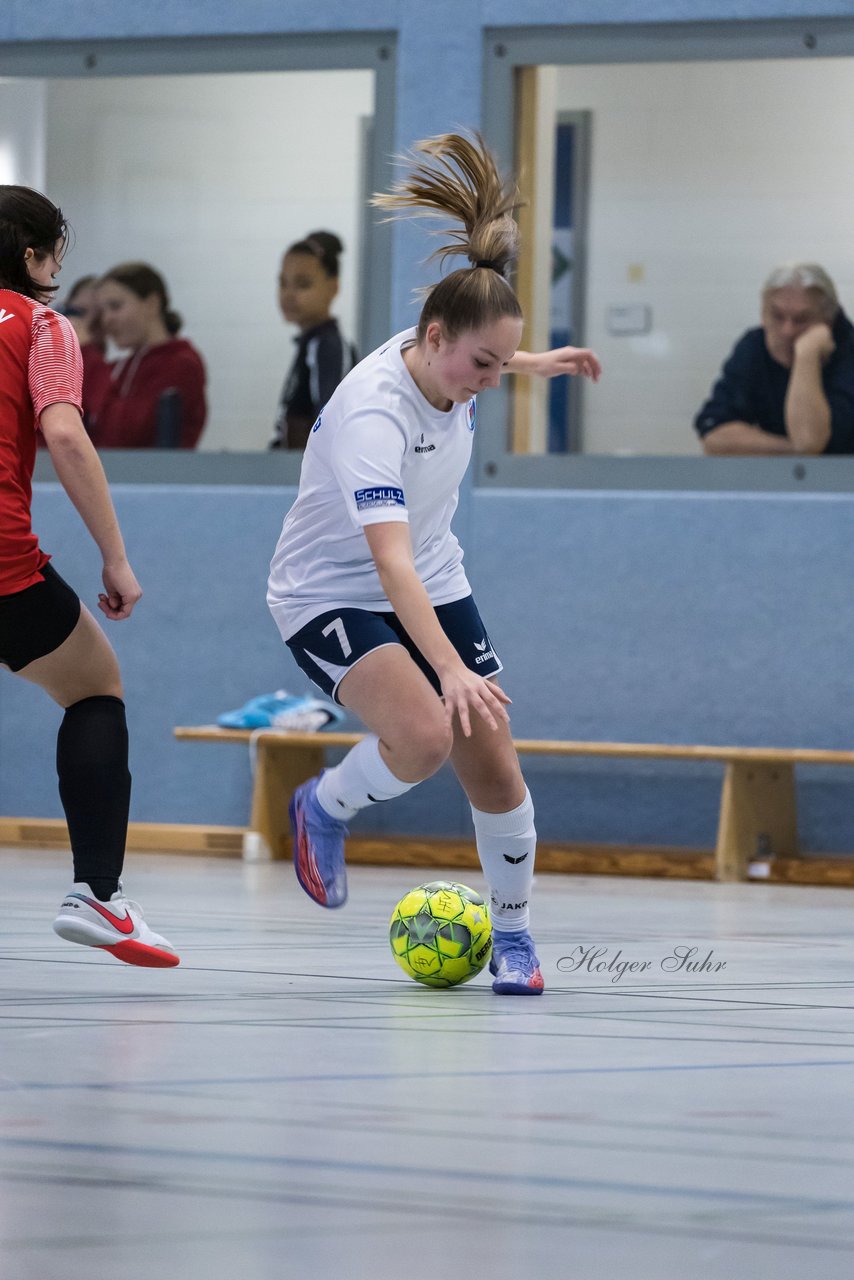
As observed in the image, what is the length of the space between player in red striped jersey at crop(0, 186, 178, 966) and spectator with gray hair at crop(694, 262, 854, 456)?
13.7ft

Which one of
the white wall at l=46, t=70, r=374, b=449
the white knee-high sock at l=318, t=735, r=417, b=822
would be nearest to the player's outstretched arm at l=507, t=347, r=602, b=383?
the white knee-high sock at l=318, t=735, r=417, b=822

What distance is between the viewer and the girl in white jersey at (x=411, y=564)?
11.9 feet

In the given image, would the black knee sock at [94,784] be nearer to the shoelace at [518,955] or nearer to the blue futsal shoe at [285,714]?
the shoelace at [518,955]

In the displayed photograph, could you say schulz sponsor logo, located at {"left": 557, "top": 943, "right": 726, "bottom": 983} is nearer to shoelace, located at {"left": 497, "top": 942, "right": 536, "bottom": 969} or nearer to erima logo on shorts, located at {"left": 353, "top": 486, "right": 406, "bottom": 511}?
shoelace, located at {"left": 497, "top": 942, "right": 536, "bottom": 969}

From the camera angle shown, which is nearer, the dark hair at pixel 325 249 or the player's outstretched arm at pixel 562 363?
the player's outstretched arm at pixel 562 363

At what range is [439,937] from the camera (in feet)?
12.6

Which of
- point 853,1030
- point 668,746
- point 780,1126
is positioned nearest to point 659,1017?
point 853,1030

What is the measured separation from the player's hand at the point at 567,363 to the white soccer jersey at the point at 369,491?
33 centimetres

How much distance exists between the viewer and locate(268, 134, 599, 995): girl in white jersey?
143 inches

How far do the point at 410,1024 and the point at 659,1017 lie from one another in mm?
508

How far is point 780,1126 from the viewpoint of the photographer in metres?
2.56

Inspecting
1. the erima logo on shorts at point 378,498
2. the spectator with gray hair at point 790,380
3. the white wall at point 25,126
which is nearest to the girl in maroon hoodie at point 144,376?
the white wall at point 25,126

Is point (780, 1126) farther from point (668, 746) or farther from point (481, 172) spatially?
point (668, 746)

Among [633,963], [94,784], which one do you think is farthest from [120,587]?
[633,963]
